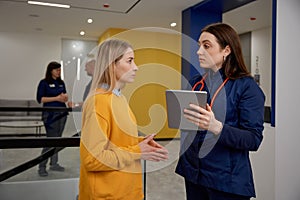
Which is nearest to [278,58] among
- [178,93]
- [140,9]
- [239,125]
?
[239,125]

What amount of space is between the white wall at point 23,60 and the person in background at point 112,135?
7032 millimetres

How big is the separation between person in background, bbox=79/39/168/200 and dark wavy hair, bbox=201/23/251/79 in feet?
1.15

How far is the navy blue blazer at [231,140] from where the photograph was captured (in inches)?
41.9

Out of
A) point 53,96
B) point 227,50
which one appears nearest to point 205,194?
point 227,50

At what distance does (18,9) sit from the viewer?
15.0 feet

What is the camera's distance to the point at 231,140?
3.41 ft

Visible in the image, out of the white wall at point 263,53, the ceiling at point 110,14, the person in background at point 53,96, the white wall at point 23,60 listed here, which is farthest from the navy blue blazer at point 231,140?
the white wall at point 23,60

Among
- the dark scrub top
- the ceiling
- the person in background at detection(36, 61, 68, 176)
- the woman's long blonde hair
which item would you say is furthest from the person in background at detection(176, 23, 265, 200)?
the ceiling

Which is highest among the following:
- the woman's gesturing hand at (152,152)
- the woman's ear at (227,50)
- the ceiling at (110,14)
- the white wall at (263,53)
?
the ceiling at (110,14)

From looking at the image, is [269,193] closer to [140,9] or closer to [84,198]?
[84,198]

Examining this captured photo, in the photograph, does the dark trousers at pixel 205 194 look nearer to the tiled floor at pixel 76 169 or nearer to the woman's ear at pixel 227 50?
the tiled floor at pixel 76 169

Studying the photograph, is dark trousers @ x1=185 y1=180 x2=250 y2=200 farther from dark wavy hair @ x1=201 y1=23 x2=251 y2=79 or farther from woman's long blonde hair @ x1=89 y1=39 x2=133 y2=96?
woman's long blonde hair @ x1=89 y1=39 x2=133 y2=96

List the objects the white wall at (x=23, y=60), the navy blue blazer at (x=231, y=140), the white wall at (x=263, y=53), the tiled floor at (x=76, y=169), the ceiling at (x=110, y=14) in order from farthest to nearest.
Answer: the white wall at (x=23, y=60) → the white wall at (x=263, y=53) → the ceiling at (x=110, y=14) → the tiled floor at (x=76, y=169) → the navy blue blazer at (x=231, y=140)

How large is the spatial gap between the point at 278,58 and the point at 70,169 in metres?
1.90
